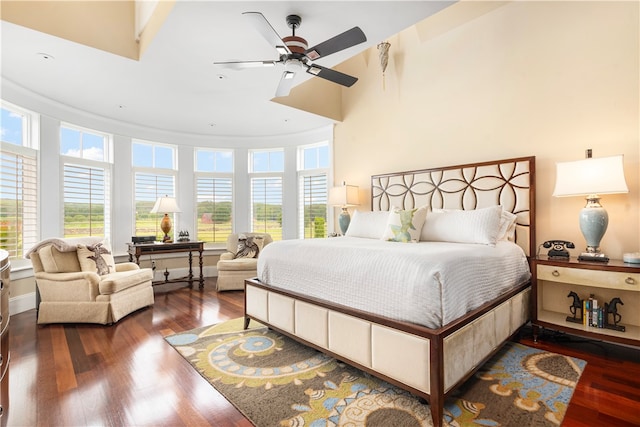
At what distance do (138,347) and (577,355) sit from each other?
372 centimetres

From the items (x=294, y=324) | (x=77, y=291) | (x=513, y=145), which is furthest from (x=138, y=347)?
(x=513, y=145)

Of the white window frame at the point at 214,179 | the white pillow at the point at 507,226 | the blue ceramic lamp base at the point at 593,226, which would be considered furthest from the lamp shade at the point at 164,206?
the blue ceramic lamp base at the point at 593,226

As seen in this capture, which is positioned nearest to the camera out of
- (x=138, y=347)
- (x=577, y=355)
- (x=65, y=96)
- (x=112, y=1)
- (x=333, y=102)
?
(x=577, y=355)

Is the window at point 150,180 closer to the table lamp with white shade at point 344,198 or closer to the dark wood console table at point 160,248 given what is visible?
the dark wood console table at point 160,248

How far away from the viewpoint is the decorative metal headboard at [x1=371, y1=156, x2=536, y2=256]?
3.30m

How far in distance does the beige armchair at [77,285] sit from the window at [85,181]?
1138 mm

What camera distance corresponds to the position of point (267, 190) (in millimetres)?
6238

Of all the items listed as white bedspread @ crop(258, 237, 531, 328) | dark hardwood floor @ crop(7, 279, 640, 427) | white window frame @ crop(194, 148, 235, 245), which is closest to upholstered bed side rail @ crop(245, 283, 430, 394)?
white bedspread @ crop(258, 237, 531, 328)

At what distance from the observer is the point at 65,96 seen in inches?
160

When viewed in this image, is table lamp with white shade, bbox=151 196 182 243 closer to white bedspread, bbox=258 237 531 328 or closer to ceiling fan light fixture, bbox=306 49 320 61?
white bedspread, bbox=258 237 531 328

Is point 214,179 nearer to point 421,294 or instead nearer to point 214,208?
point 214,208

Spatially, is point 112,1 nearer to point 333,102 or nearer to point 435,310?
point 333,102

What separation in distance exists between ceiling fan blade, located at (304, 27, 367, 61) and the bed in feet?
5.03

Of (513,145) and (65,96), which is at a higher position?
(65,96)
